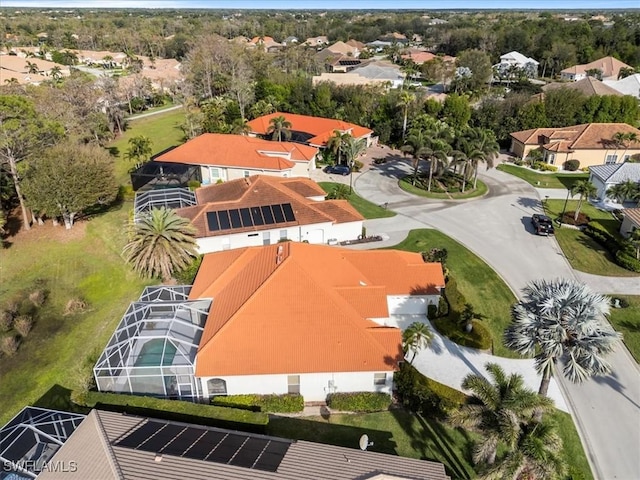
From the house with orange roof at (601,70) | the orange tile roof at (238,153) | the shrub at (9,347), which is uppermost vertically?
the house with orange roof at (601,70)

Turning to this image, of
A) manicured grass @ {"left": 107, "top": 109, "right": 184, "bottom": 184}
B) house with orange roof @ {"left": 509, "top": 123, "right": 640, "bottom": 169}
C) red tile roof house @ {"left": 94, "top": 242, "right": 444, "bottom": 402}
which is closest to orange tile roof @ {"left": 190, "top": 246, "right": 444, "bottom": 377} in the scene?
red tile roof house @ {"left": 94, "top": 242, "right": 444, "bottom": 402}

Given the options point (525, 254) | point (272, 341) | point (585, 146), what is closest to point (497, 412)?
point (272, 341)

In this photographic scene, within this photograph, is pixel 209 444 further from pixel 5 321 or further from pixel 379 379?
pixel 5 321

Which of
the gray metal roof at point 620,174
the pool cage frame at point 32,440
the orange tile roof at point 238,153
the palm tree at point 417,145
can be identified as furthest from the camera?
the orange tile roof at point 238,153

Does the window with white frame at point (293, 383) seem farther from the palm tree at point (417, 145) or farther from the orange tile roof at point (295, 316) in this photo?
the palm tree at point (417, 145)

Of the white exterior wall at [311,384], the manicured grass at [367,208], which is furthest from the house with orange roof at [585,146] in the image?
the white exterior wall at [311,384]

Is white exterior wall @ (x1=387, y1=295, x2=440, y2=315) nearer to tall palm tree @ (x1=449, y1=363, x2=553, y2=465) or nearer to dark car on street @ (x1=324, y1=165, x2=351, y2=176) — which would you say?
tall palm tree @ (x1=449, y1=363, x2=553, y2=465)
